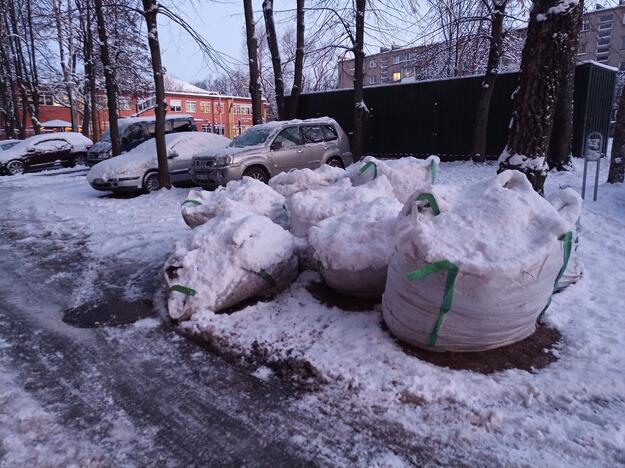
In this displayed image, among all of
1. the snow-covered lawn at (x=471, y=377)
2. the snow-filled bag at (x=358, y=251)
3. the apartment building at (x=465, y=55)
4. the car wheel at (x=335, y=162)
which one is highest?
the apartment building at (x=465, y=55)

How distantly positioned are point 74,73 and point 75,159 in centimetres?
1317

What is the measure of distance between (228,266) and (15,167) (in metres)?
19.7

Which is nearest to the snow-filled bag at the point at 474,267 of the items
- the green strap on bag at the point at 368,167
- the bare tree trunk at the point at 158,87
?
the green strap on bag at the point at 368,167

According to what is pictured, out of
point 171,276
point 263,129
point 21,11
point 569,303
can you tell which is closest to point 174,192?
point 263,129

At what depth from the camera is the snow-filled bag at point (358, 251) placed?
3834 mm

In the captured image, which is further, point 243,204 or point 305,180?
point 305,180

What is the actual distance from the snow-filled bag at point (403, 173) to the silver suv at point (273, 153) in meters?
4.64

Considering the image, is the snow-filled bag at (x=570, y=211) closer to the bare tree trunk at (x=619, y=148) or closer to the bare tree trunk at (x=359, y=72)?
the bare tree trunk at (x=619, y=148)

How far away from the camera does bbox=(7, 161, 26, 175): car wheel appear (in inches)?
750

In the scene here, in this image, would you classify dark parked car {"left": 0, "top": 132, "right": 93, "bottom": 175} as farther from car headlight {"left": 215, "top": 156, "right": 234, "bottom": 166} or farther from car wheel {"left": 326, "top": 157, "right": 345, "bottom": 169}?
car wheel {"left": 326, "top": 157, "right": 345, "bottom": 169}

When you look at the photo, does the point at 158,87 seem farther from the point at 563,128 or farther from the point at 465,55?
the point at 465,55

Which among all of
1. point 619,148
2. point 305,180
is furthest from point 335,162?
point 619,148

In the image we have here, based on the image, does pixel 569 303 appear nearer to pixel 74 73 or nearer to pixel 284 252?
pixel 284 252

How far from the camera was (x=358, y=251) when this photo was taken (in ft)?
12.6
